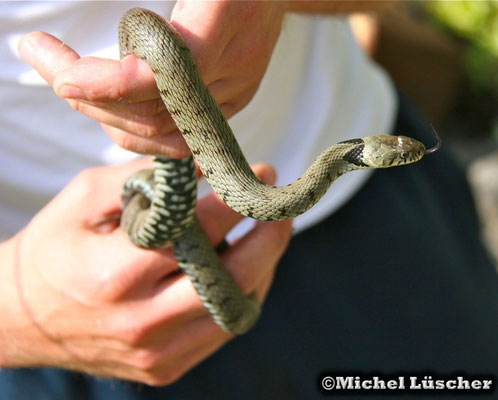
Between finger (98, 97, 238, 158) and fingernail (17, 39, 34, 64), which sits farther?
finger (98, 97, 238, 158)

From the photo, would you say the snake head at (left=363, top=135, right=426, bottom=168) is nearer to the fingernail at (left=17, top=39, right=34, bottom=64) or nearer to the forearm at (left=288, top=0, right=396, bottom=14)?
the forearm at (left=288, top=0, right=396, bottom=14)

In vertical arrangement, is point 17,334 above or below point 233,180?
below

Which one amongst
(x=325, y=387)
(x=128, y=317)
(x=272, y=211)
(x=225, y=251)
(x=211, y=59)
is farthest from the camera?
(x=325, y=387)

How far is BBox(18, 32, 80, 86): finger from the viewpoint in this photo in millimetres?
1350

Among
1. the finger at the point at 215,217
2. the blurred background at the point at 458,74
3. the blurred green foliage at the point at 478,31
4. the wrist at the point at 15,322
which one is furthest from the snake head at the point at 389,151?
the blurred green foliage at the point at 478,31

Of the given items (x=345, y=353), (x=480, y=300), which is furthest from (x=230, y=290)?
(x=480, y=300)

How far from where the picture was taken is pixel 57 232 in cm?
183

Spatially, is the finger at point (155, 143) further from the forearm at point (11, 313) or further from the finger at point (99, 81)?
the forearm at point (11, 313)

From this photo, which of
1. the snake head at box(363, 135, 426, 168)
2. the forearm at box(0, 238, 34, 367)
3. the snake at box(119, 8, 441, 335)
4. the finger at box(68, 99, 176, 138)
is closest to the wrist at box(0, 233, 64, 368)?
the forearm at box(0, 238, 34, 367)

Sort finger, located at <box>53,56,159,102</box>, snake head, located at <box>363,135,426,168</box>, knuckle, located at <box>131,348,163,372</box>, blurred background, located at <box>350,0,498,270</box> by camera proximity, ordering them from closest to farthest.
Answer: finger, located at <box>53,56,159,102</box>
snake head, located at <box>363,135,426,168</box>
knuckle, located at <box>131,348,163,372</box>
blurred background, located at <box>350,0,498,270</box>

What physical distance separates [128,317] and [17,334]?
351 mm

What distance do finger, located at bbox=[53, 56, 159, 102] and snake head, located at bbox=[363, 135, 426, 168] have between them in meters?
0.65

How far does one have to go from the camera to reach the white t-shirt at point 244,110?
69.0 inches

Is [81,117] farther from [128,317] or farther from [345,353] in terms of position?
[345,353]
